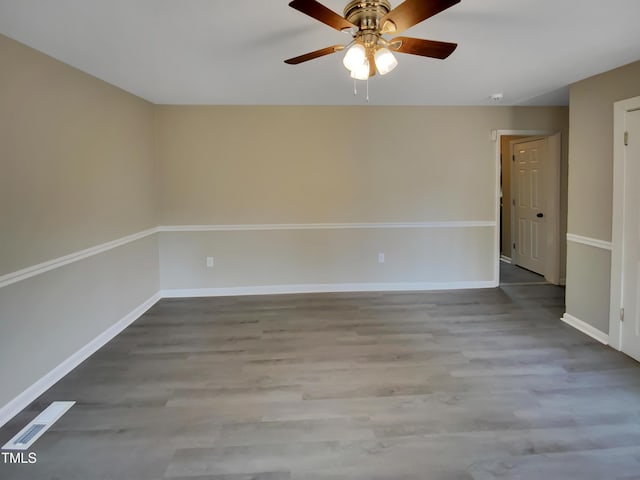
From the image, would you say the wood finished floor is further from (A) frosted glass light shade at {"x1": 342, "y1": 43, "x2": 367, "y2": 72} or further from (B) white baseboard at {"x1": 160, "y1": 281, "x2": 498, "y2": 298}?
(A) frosted glass light shade at {"x1": 342, "y1": 43, "x2": 367, "y2": 72}

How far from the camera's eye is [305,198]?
477 centimetres

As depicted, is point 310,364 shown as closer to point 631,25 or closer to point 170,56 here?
point 170,56

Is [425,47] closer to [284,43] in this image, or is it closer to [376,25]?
[376,25]

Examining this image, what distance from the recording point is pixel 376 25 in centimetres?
187

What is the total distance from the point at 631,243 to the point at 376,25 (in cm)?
256

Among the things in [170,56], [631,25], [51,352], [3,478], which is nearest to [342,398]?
[3,478]

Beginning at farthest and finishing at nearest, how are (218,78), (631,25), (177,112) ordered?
(177,112), (218,78), (631,25)

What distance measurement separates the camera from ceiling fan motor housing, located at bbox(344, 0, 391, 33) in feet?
5.93

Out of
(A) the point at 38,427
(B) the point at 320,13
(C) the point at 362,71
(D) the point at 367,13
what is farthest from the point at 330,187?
(A) the point at 38,427

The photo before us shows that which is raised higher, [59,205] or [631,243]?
[59,205]

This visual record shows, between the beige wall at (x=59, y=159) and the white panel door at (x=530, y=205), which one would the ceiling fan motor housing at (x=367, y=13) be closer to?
the beige wall at (x=59, y=159)

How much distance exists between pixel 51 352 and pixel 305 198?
291 centimetres

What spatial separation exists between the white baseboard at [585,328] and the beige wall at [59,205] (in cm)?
410

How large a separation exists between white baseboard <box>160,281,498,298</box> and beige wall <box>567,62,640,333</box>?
1366 mm
